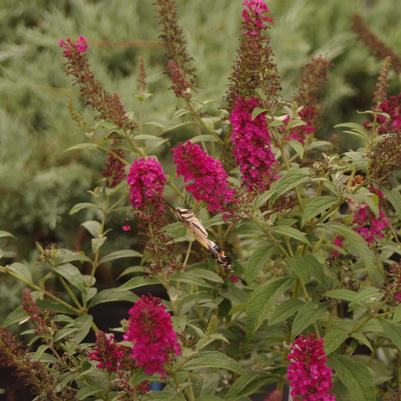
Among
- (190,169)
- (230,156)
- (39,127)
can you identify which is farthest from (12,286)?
(190,169)

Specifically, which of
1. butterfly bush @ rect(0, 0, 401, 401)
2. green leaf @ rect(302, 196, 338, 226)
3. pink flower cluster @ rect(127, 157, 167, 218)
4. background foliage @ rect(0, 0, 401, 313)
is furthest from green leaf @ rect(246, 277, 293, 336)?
background foliage @ rect(0, 0, 401, 313)

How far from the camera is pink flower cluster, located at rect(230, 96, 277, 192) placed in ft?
4.97

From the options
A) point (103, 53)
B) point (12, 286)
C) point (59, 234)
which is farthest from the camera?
point (103, 53)

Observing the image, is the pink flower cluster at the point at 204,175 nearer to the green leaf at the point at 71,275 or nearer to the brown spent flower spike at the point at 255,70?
the brown spent flower spike at the point at 255,70

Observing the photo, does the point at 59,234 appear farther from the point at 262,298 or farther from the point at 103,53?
the point at 262,298

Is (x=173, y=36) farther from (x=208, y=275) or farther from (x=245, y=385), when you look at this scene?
(x=245, y=385)

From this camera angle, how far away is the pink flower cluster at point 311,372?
4.10 feet

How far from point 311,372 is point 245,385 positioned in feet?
1.35

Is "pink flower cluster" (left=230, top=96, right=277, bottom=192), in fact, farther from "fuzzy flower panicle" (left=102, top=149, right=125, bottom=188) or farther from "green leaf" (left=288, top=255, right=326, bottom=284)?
"fuzzy flower panicle" (left=102, top=149, right=125, bottom=188)

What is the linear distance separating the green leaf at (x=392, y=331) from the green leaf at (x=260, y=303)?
0.80ft

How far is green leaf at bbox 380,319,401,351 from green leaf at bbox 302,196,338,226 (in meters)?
0.28

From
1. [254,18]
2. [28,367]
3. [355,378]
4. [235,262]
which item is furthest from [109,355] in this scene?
[254,18]

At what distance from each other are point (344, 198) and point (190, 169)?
1.13 ft

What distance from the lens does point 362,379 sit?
5.00 feet
